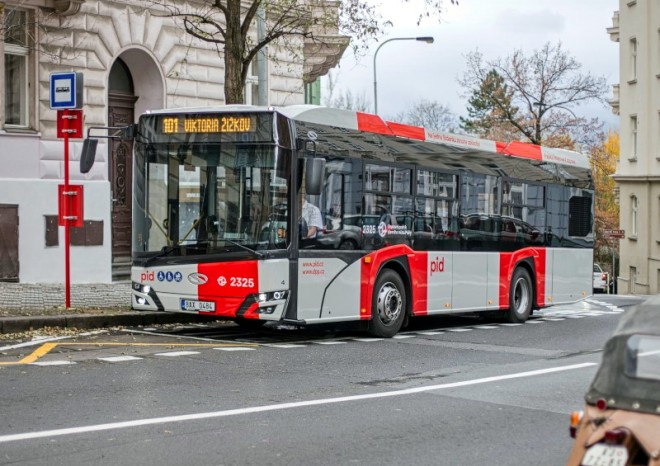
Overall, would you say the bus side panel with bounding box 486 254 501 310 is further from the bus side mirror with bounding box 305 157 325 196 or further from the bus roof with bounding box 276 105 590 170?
the bus side mirror with bounding box 305 157 325 196

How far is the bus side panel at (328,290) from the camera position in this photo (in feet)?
49.3

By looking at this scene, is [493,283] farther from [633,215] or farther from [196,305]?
[633,215]

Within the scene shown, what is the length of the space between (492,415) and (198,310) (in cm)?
640

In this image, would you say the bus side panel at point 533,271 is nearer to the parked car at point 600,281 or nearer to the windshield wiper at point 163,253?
the windshield wiper at point 163,253

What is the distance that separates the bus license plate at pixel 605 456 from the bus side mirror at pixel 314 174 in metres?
9.52

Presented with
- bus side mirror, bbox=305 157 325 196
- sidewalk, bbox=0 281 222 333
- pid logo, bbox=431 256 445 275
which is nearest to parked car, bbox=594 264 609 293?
sidewalk, bbox=0 281 222 333

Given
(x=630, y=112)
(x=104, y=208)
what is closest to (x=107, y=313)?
(x=104, y=208)

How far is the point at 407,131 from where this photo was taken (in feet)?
58.0

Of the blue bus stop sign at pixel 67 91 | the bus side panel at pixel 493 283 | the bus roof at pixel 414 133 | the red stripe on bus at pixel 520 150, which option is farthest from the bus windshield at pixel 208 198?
the red stripe on bus at pixel 520 150

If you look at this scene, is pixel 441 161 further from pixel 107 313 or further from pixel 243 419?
pixel 243 419

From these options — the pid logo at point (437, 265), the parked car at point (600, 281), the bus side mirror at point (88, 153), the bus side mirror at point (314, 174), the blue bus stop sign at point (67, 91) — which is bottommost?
the parked car at point (600, 281)

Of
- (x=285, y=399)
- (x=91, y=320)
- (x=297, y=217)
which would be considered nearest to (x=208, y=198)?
(x=297, y=217)

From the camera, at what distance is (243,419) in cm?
906

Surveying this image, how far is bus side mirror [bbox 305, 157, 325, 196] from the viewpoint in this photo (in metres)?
14.6
